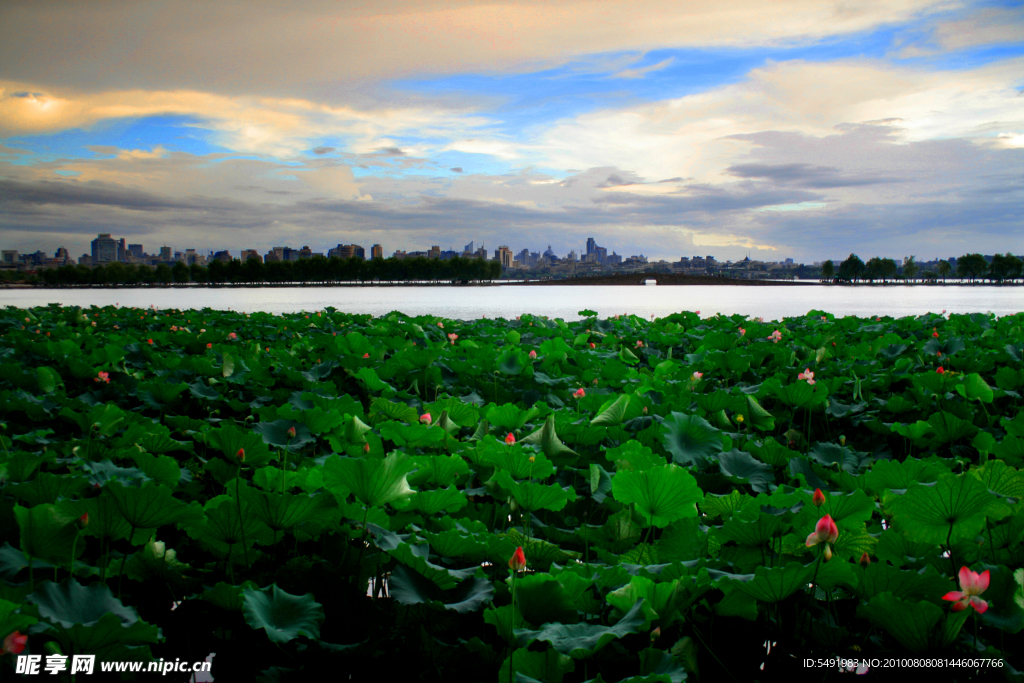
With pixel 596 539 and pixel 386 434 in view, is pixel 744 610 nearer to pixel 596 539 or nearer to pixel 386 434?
pixel 596 539

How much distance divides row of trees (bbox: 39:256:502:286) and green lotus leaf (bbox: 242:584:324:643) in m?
120

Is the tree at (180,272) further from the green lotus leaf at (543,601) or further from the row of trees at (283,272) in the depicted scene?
the green lotus leaf at (543,601)

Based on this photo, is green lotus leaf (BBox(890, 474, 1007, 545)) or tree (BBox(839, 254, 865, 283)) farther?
tree (BBox(839, 254, 865, 283))

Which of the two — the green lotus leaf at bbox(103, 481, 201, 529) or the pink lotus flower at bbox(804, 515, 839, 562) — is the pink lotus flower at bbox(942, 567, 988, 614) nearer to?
the pink lotus flower at bbox(804, 515, 839, 562)

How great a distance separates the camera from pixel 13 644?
1008mm

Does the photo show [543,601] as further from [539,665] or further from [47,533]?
[47,533]

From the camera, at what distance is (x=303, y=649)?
133 cm

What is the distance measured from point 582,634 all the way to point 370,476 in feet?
1.96

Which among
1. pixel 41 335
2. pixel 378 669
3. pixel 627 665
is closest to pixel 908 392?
pixel 627 665

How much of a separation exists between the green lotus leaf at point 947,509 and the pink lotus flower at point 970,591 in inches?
11.4

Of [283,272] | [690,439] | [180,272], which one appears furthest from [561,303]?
[180,272]

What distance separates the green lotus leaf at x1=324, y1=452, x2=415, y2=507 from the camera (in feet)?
4.57

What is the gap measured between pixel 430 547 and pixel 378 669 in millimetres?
291

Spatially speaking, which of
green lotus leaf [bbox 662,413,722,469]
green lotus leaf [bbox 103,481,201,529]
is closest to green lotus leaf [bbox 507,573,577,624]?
green lotus leaf [bbox 103,481,201,529]
